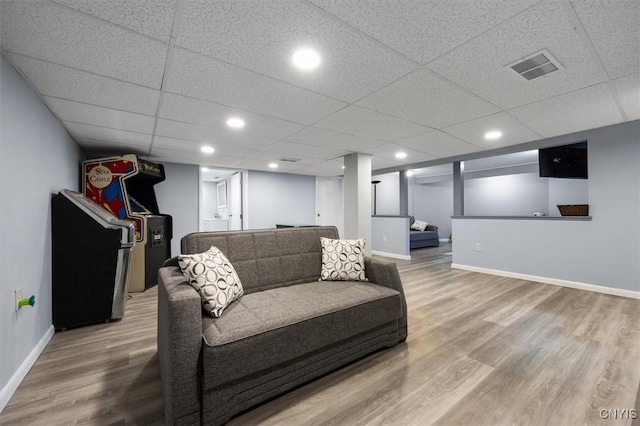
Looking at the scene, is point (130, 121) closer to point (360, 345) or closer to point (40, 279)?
point (40, 279)

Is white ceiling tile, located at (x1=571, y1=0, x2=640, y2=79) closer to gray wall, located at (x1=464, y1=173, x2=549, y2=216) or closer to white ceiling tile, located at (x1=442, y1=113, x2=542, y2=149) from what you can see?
white ceiling tile, located at (x1=442, y1=113, x2=542, y2=149)

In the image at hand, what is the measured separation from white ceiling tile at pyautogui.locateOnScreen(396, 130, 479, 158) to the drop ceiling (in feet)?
0.91

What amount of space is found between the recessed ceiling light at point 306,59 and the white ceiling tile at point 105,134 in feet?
8.47

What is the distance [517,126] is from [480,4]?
2.48m

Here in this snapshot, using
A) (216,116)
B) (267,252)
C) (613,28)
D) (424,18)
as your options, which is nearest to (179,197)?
(216,116)

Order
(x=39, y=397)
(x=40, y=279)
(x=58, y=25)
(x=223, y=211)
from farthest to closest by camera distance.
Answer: (x=223, y=211) → (x=40, y=279) → (x=39, y=397) → (x=58, y=25)

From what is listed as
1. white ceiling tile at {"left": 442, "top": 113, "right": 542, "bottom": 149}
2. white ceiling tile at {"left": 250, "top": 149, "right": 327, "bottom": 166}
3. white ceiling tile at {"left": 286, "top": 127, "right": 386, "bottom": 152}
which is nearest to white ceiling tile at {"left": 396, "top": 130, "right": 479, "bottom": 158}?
white ceiling tile at {"left": 442, "top": 113, "right": 542, "bottom": 149}

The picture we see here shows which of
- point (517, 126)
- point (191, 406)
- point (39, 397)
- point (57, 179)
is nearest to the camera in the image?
point (191, 406)

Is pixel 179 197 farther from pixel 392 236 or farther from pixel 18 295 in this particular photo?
pixel 392 236

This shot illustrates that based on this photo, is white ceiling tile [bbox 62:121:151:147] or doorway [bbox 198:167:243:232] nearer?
white ceiling tile [bbox 62:121:151:147]

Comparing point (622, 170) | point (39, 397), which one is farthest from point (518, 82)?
point (39, 397)

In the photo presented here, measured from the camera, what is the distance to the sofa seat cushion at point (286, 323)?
51.6 inches

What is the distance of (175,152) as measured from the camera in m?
4.34

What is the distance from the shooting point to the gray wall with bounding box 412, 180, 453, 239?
367 inches
